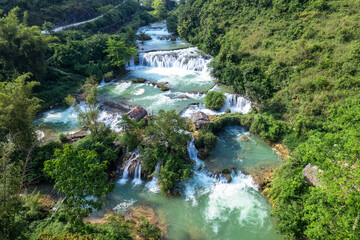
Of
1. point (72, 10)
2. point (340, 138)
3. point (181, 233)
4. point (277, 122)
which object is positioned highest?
point (72, 10)

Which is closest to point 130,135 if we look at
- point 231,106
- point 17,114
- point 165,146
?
point 165,146

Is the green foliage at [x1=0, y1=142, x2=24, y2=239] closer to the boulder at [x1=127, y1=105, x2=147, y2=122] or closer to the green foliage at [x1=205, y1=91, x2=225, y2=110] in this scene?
the boulder at [x1=127, y1=105, x2=147, y2=122]

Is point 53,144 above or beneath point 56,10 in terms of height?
beneath

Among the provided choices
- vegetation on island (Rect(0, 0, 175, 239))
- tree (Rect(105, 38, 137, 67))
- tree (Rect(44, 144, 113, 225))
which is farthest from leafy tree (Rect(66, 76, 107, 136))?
tree (Rect(105, 38, 137, 67))

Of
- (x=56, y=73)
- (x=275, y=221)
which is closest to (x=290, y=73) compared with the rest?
(x=275, y=221)

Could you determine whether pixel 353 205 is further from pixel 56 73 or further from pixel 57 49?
pixel 57 49

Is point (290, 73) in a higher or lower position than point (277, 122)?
higher

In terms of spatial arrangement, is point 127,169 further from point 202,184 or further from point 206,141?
point 206,141
